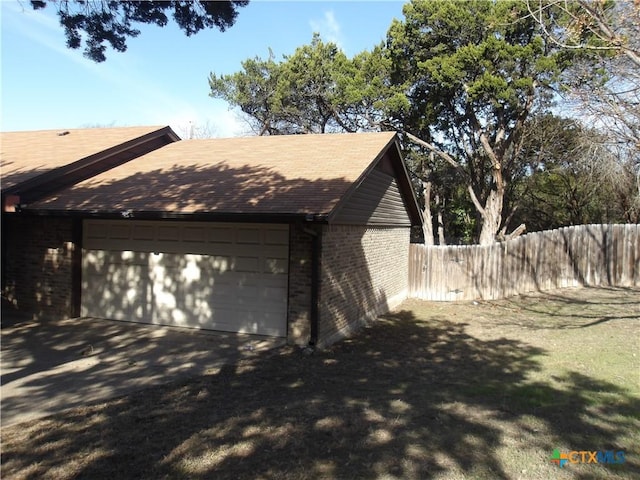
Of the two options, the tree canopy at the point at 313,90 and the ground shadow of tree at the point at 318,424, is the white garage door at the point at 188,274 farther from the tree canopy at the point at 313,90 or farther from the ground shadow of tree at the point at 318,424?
the tree canopy at the point at 313,90

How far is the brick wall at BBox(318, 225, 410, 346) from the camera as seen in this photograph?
909 cm

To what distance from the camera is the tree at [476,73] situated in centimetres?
2047

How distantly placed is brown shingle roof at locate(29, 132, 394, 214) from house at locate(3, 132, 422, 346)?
0.04m

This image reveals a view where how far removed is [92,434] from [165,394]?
4.53 feet

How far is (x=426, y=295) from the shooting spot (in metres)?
15.6

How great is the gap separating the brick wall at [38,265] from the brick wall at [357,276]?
19.3 ft

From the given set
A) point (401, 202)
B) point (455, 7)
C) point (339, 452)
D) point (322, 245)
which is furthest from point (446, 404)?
point (455, 7)

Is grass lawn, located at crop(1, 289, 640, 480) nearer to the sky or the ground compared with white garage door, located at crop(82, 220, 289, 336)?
nearer to the ground

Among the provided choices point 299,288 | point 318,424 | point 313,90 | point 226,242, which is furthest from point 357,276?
point 313,90

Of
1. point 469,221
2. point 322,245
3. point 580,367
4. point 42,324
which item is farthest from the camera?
point 469,221

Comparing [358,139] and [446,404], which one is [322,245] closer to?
[446,404]

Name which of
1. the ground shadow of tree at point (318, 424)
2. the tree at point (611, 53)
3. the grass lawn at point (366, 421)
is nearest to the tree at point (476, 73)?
the tree at point (611, 53)

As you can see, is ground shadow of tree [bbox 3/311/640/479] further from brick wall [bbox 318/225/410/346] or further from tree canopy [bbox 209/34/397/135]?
tree canopy [bbox 209/34/397/135]

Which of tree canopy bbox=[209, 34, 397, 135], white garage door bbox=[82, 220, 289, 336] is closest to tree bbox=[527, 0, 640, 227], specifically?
white garage door bbox=[82, 220, 289, 336]
